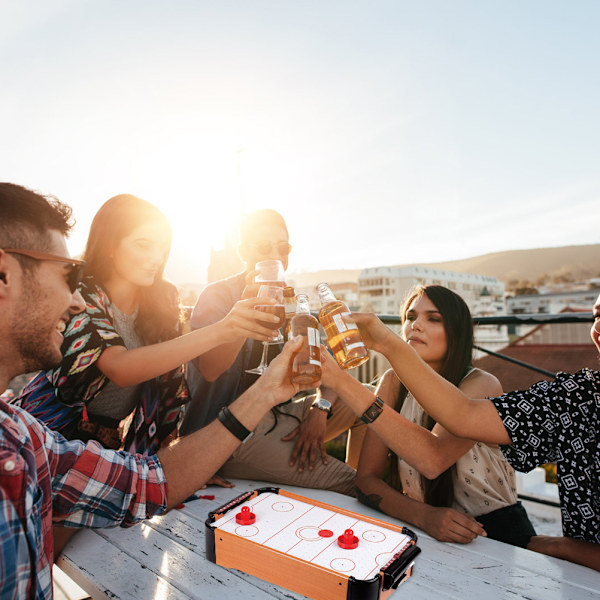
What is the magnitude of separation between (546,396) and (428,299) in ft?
2.98

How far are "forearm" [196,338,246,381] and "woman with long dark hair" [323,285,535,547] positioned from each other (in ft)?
2.74

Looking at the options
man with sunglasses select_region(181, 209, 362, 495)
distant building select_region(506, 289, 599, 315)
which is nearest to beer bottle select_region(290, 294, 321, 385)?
man with sunglasses select_region(181, 209, 362, 495)

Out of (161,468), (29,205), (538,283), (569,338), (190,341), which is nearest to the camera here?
(29,205)

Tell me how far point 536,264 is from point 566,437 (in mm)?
133964

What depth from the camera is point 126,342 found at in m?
2.44

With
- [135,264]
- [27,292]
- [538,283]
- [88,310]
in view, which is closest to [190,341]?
[88,310]

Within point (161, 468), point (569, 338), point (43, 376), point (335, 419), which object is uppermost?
point (43, 376)

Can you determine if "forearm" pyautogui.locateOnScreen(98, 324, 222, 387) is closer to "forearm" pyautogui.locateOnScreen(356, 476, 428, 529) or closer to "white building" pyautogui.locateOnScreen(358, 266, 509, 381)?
"forearm" pyautogui.locateOnScreen(356, 476, 428, 529)

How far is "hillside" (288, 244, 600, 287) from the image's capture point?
345ft

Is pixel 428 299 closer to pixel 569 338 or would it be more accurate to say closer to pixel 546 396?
pixel 546 396

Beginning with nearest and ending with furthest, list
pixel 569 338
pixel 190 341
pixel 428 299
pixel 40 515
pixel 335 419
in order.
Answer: pixel 40 515
pixel 190 341
pixel 428 299
pixel 335 419
pixel 569 338

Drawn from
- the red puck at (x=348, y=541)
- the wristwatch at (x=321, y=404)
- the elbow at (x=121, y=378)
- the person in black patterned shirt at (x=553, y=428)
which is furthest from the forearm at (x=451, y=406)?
the elbow at (x=121, y=378)

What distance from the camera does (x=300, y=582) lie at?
3.65 ft

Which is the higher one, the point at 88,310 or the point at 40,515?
the point at 88,310
